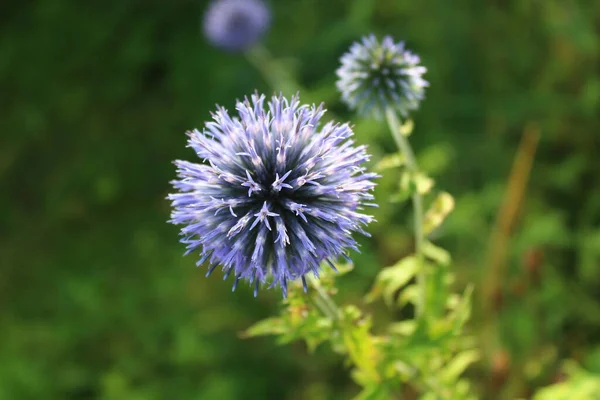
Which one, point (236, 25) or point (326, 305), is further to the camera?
point (236, 25)

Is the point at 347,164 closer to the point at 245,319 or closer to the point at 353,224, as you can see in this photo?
the point at 353,224

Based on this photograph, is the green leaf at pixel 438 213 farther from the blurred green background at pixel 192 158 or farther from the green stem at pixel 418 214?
the blurred green background at pixel 192 158

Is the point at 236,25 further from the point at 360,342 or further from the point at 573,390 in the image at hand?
the point at 573,390

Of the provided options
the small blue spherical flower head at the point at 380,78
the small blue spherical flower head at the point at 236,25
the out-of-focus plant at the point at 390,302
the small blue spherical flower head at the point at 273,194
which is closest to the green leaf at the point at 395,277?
the out-of-focus plant at the point at 390,302

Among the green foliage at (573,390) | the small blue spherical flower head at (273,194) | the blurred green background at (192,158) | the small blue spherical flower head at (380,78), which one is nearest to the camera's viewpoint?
the small blue spherical flower head at (273,194)

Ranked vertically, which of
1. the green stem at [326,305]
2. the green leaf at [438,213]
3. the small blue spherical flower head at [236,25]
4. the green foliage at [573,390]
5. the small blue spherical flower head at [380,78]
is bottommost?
the green foliage at [573,390]

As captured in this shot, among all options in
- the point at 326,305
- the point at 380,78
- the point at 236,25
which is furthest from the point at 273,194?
the point at 236,25
